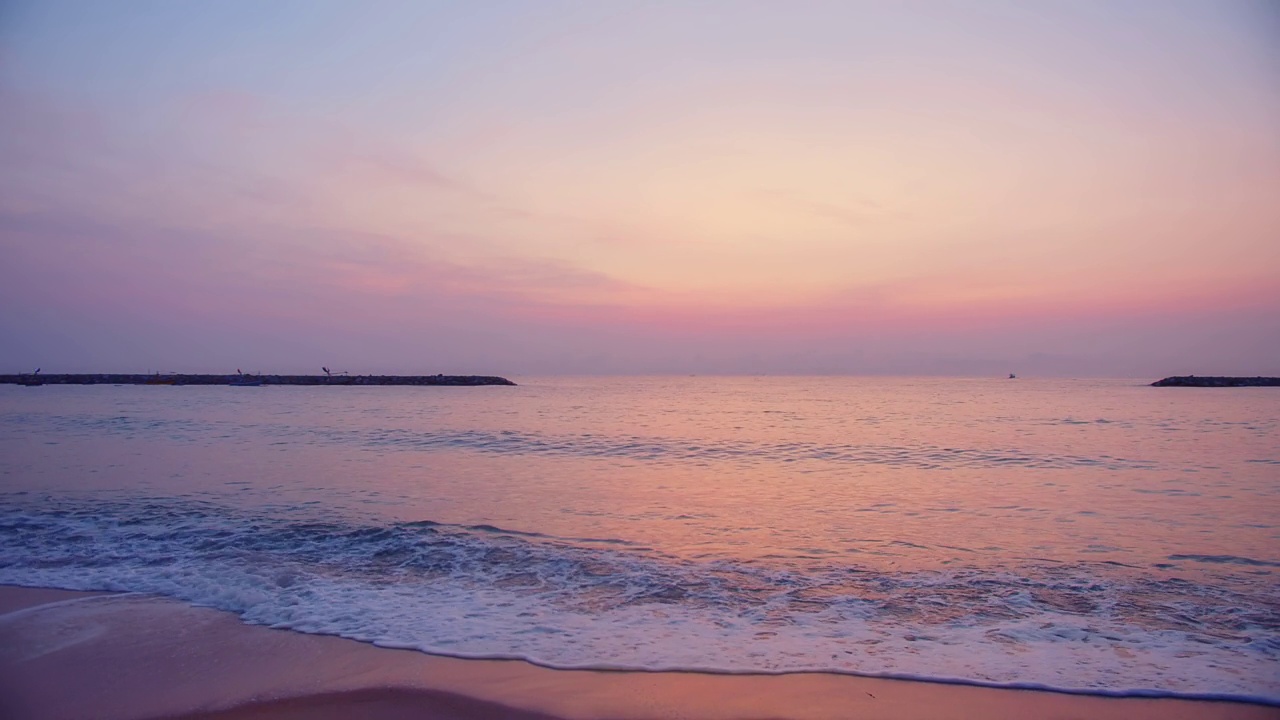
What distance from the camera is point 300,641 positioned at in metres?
6.14

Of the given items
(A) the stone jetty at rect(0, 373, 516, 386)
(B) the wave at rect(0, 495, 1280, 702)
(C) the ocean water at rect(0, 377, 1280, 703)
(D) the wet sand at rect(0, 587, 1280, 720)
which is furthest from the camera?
(A) the stone jetty at rect(0, 373, 516, 386)

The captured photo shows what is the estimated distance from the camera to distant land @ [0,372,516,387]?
8606 centimetres

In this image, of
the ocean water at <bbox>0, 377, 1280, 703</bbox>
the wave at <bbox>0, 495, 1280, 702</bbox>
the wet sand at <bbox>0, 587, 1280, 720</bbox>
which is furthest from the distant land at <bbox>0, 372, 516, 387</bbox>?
the wet sand at <bbox>0, 587, 1280, 720</bbox>

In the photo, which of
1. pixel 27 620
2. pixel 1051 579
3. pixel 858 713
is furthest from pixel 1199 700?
pixel 27 620

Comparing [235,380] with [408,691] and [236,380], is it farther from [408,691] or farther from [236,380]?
[408,691]

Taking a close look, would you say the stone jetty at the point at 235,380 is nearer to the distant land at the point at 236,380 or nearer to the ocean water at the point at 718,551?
the distant land at the point at 236,380

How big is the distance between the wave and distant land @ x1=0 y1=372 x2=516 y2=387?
85870 mm

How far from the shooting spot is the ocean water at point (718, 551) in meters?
6.00

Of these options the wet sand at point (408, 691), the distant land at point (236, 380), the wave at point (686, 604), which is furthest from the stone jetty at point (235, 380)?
the wet sand at point (408, 691)

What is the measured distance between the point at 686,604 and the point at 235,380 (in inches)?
3864

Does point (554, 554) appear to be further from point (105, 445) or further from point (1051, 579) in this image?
point (105, 445)

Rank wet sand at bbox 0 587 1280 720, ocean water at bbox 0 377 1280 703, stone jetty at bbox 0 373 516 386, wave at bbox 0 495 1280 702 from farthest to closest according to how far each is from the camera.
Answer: stone jetty at bbox 0 373 516 386 < ocean water at bbox 0 377 1280 703 < wave at bbox 0 495 1280 702 < wet sand at bbox 0 587 1280 720

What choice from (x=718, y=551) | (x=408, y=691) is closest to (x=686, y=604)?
(x=718, y=551)

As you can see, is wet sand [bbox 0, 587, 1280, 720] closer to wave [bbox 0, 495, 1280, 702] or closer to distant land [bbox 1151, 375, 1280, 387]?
wave [bbox 0, 495, 1280, 702]
